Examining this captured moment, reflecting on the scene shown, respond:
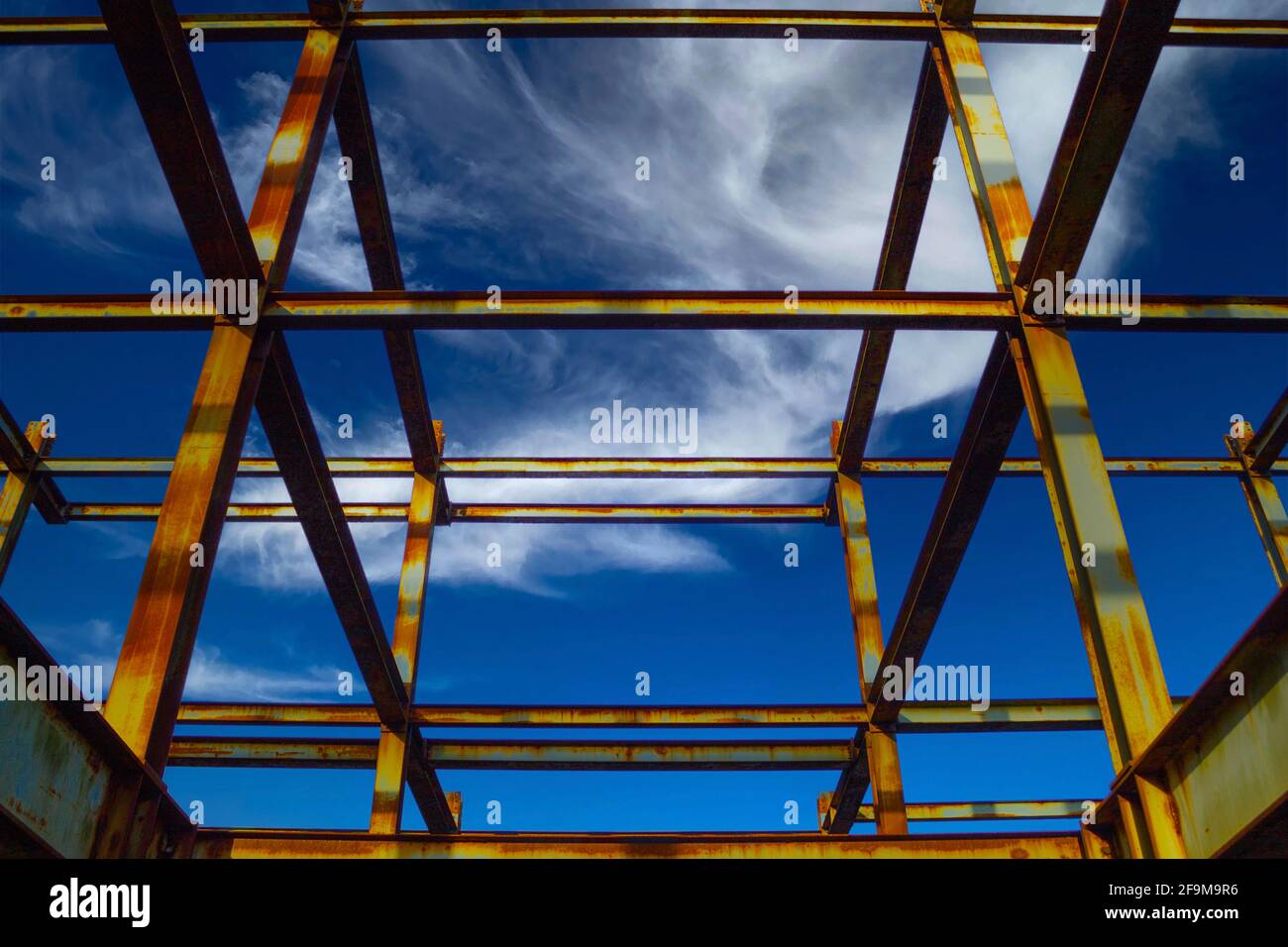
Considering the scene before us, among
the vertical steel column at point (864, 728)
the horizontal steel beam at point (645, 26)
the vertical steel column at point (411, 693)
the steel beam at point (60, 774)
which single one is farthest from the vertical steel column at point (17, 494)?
the vertical steel column at point (864, 728)

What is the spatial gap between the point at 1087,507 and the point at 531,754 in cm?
887

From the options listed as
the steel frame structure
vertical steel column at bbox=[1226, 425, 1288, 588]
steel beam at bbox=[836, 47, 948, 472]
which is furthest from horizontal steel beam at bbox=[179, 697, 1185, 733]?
steel beam at bbox=[836, 47, 948, 472]

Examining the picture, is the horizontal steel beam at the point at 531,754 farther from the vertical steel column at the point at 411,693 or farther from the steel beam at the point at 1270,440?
the steel beam at the point at 1270,440

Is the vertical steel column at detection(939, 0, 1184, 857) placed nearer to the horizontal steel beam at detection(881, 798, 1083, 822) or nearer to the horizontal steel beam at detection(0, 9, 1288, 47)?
the horizontal steel beam at detection(0, 9, 1288, 47)

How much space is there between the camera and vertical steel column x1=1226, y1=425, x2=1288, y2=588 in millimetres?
12969

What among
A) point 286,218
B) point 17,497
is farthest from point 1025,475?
Result: point 17,497

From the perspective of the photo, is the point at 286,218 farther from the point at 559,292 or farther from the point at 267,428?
the point at 559,292

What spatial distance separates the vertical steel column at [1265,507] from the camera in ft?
42.5

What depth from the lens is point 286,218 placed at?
25.3ft

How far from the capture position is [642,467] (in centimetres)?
1335

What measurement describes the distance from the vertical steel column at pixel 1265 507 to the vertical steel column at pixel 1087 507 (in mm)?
8336

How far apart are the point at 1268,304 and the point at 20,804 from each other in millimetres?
9524

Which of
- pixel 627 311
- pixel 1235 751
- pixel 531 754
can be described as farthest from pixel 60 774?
pixel 531 754

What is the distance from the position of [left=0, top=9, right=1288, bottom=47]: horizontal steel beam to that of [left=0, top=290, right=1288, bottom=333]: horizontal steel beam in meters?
3.52
